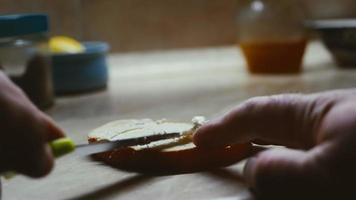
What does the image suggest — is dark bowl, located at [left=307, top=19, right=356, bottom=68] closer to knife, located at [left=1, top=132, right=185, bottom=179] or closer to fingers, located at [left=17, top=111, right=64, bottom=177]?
knife, located at [left=1, top=132, right=185, bottom=179]

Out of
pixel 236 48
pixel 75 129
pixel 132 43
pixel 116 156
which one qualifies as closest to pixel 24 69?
pixel 75 129

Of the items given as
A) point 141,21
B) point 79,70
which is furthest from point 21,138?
point 141,21

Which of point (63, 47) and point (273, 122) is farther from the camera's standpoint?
point (63, 47)

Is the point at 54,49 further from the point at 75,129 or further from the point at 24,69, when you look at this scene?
the point at 75,129

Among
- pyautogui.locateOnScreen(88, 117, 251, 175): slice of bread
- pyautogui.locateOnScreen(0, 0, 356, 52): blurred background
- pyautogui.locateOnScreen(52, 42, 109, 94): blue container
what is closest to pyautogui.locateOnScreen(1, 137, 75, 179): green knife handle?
pyautogui.locateOnScreen(88, 117, 251, 175): slice of bread

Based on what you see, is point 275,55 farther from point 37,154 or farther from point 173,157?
point 37,154

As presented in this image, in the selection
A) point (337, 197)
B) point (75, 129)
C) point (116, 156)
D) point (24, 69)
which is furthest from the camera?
point (24, 69)

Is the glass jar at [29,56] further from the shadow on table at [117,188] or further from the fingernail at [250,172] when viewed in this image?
the fingernail at [250,172]

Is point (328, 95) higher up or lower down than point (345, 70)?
higher up
